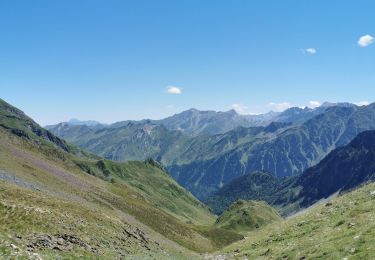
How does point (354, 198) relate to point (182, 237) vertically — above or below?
above

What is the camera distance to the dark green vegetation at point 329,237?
2758 centimetres

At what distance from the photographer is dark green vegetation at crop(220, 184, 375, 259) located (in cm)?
2758

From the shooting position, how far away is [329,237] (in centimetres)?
3247

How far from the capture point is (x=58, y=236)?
36.4m

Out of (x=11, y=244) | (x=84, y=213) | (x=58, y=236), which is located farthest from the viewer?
(x=84, y=213)

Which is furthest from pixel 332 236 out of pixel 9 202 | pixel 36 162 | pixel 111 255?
pixel 36 162

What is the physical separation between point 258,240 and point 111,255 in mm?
16717

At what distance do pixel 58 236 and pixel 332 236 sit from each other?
2243 centimetres

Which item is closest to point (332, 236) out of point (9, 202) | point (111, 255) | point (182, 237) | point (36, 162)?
point (111, 255)

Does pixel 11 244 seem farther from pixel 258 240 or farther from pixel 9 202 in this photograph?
pixel 258 240

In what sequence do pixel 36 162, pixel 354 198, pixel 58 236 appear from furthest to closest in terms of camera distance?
pixel 36 162
pixel 354 198
pixel 58 236

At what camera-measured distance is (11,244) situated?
28578mm

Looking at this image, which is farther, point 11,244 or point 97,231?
point 97,231

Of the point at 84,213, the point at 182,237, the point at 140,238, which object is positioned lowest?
the point at 182,237
